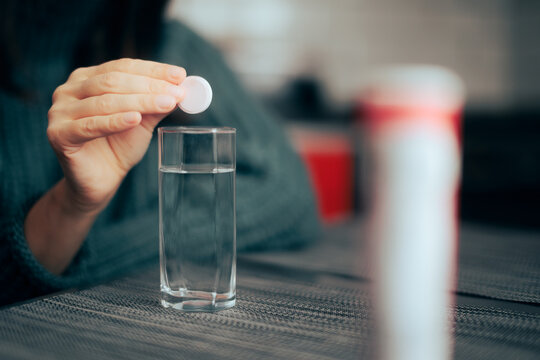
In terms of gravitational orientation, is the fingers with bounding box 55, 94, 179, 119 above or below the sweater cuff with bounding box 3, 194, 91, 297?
above

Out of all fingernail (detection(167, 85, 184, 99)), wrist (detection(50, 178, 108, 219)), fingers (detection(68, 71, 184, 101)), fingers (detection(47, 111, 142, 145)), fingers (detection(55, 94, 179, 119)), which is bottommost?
wrist (detection(50, 178, 108, 219))

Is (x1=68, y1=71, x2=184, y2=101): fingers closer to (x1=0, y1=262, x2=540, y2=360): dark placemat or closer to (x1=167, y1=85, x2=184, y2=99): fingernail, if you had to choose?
(x1=167, y1=85, x2=184, y2=99): fingernail

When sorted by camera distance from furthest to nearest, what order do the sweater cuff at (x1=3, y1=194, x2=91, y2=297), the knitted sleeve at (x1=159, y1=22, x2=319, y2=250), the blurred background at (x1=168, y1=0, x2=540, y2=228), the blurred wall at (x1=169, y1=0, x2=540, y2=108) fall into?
1. the blurred wall at (x1=169, y1=0, x2=540, y2=108)
2. the blurred background at (x1=168, y1=0, x2=540, y2=228)
3. the knitted sleeve at (x1=159, y1=22, x2=319, y2=250)
4. the sweater cuff at (x1=3, y1=194, x2=91, y2=297)

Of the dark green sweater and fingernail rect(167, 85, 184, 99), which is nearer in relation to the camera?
fingernail rect(167, 85, 184, 99)

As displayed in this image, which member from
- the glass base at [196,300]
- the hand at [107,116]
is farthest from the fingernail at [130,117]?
the glass base at [196,300]

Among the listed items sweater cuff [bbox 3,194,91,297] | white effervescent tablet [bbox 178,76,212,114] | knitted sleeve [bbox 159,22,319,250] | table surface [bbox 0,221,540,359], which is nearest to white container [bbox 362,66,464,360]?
table surface [bbox 0,221,540,359]

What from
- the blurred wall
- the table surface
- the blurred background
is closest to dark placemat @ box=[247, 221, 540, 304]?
the table surface

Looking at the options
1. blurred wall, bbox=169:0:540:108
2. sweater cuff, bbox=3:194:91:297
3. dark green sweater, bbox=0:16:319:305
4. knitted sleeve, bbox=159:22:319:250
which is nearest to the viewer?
sweater cuff, bbox=3:194:91:297
